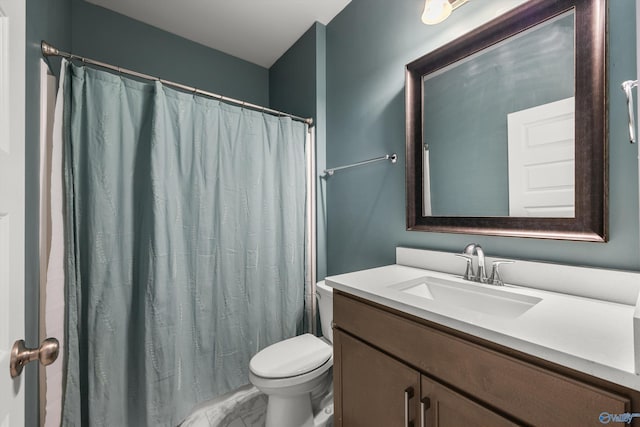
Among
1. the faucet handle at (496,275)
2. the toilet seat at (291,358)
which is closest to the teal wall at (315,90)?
the toilet seat at (291,358)

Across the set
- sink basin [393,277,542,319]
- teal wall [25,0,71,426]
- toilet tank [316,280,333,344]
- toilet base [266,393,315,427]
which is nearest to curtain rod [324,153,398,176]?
sink basin [393,277,542,319]

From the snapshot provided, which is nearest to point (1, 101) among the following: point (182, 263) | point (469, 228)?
point (182, 263)

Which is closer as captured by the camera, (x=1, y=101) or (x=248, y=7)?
(x=1, y=101)

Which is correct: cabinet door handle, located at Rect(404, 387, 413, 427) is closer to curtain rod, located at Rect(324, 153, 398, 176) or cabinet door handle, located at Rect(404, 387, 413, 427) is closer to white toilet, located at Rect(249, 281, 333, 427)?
white toilet, located at Rect(249, 281, 333, 427)

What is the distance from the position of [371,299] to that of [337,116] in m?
1.34

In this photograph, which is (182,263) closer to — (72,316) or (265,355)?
(72,316)

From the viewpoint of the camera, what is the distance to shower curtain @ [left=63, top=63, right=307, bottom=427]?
48.1 inches

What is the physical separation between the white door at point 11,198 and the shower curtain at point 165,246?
83 centimetres

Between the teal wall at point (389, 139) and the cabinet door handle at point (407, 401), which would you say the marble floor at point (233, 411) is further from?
the cabinet door handle at point (407, 401)

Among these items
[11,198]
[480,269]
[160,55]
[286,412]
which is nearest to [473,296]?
[480,269]

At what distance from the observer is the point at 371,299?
90 centimetres

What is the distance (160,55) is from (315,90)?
1.19 m

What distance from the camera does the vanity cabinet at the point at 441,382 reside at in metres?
0.50

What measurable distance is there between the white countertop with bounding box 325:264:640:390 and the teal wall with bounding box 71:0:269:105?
2.11m
